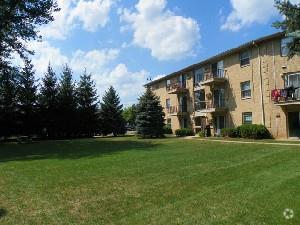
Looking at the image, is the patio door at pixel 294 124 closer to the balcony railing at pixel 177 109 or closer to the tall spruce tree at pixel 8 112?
the balcony railing at pixel 177 109

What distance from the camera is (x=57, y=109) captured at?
165ft

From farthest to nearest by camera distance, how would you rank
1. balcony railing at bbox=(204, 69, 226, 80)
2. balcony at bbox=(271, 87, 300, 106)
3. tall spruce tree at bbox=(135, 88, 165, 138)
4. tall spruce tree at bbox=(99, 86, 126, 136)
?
1. tall spruce tree at bbox=(99, 86, 126, 136)
2. tall spruce tree at bbox=(135, 88, 165, 138)
3. balcony railing at bbox=(204, 69, 226, 80)
4. balcony at bbox=(271, 87, 300, 106)

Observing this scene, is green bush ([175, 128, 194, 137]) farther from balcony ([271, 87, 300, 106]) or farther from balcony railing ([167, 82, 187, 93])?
balcony ([271, 87, 300, 106])

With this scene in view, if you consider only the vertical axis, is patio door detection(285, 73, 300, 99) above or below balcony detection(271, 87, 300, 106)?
above

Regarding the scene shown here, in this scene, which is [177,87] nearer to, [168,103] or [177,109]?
[177,109]

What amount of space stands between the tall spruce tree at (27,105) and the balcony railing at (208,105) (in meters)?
21.2

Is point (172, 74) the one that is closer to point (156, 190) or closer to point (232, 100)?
point (232, 100)

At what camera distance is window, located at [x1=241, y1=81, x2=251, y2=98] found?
32875 mm

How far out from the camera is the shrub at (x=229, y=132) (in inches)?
1281

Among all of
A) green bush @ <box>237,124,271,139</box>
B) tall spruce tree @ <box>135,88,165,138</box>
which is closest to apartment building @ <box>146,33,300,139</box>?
green bush @ <box>237,124,271,139</box>

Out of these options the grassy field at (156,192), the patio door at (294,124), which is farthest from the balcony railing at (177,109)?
the grassy field at (156,192)

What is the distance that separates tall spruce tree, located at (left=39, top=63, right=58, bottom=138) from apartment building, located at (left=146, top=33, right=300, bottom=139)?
16011 mm

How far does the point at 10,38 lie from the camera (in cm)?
3331

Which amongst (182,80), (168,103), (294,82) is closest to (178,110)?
(182,80)
